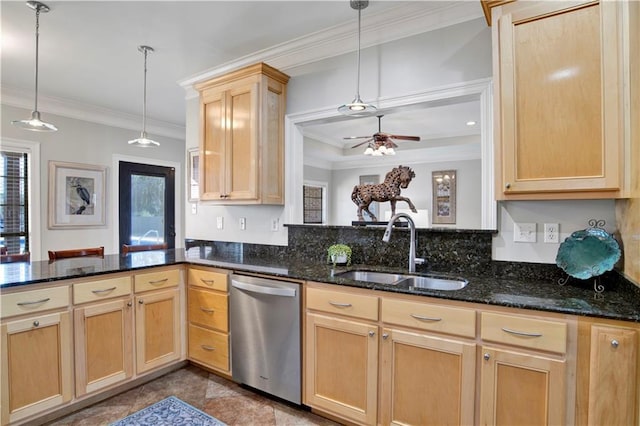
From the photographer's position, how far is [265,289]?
2279 millimetres

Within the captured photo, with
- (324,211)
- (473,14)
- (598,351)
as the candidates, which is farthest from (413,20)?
(324,211)

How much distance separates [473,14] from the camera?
7.29 feet

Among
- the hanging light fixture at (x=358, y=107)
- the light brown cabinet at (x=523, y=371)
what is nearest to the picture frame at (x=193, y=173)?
the hanging light fixture at (x=358, y=107)

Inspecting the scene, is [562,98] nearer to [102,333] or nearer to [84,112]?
[102,333]

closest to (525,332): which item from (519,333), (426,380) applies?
(519,333)

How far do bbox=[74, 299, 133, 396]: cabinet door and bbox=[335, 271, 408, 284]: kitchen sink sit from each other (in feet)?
5.05

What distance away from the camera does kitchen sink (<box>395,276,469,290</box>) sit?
6.86 feet

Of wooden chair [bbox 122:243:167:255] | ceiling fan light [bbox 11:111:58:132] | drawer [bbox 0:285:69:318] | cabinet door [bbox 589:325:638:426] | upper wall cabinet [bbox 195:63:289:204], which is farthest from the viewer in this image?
wooden chair [bbox 122:243:167:255]

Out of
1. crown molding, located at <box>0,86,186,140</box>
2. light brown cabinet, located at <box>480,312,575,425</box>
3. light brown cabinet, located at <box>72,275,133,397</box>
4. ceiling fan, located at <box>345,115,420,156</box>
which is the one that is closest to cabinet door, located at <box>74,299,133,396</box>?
light brown cabinet, located at <box>72,275,133,397</box>

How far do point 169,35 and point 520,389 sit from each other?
10.6ft

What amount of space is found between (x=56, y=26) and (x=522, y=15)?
3115 mm

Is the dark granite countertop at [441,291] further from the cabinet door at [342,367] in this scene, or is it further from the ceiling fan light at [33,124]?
the ceiling fan light at [33,124]

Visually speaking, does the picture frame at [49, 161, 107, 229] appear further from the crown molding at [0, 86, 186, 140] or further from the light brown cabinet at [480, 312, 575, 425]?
the light brown cabinet at [480, 312, 575, 425]

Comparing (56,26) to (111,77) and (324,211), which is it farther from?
(324,211)
